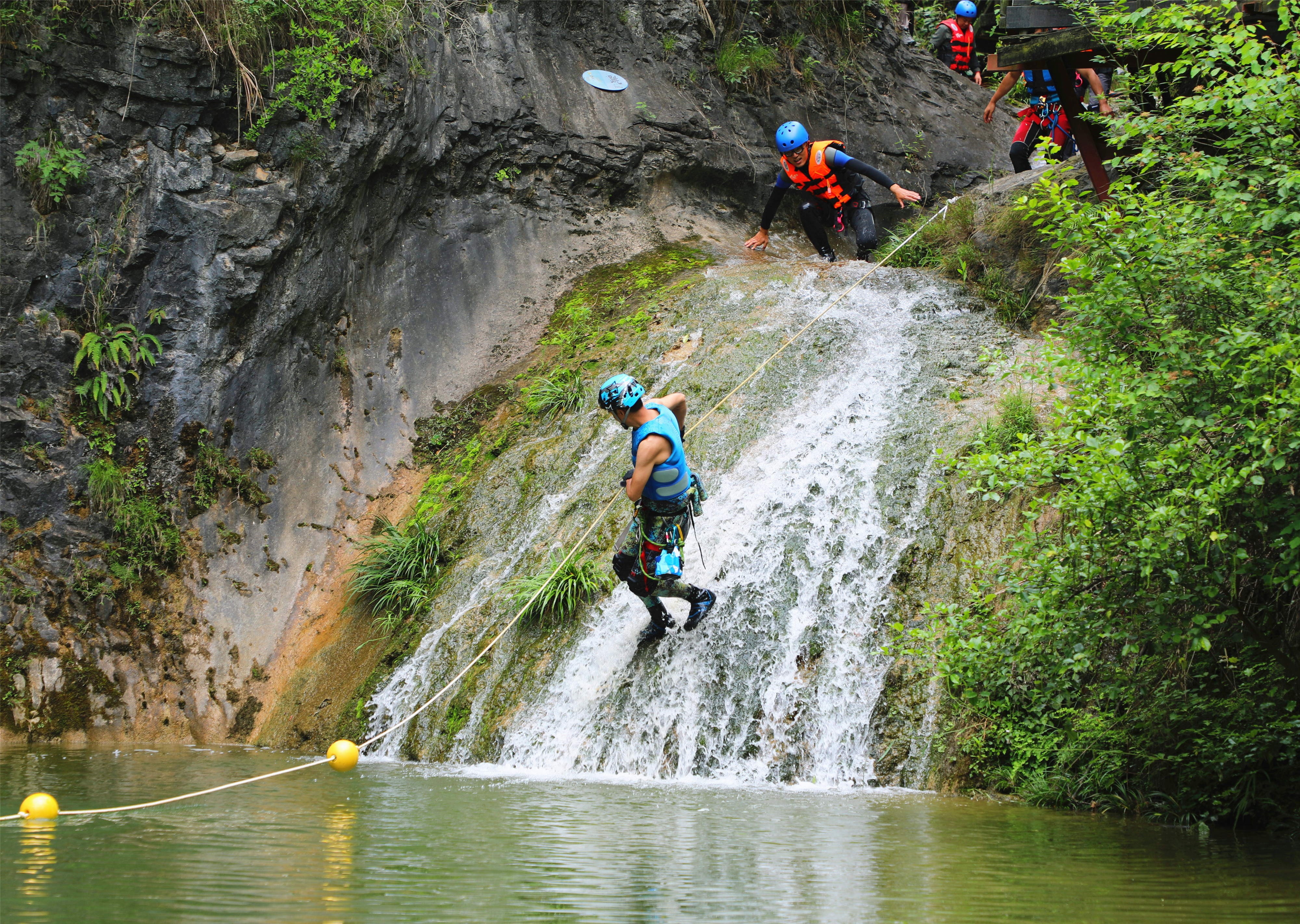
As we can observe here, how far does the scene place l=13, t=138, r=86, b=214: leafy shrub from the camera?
10188 mm

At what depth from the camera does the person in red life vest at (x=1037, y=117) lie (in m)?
12.5

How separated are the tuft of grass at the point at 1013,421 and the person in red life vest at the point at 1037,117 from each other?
486 centimetres

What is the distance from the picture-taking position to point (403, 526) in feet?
35.4

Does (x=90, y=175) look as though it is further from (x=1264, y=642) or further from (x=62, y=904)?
(x=1264, y=642)

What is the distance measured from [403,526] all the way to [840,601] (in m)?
4.80

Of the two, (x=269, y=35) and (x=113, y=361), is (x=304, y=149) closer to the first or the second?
(x=269, y=35)

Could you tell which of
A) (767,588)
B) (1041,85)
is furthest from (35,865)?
(1041,85)

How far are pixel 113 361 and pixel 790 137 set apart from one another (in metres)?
7.79

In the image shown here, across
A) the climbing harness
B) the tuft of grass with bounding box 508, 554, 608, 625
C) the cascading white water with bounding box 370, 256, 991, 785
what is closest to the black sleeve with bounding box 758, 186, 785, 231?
the climbing harness

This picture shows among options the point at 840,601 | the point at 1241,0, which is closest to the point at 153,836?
the point at 840,601

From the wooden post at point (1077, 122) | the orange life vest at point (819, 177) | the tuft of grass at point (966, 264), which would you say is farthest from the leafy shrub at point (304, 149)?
the wooden post at point (1077, 122)

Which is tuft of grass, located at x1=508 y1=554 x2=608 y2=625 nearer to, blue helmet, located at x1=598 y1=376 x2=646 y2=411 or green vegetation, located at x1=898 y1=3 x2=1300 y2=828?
blue helmet, located at x1=598 y1=376 x2=646 y2=411

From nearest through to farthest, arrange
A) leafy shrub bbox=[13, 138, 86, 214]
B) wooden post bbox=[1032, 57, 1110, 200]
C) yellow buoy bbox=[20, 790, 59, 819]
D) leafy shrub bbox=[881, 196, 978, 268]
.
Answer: yellow buoy bbox=[20, 790, 59, 819]
wooden post bbox=[1032, 57, 1110, 200]
leafy shrub bbox=[13, 138, 86, 214]
leafy shrub bbox=[881, 196, 978, 268]

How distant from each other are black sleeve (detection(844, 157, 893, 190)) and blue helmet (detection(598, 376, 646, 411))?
19.1 ft
